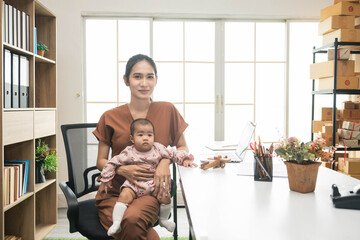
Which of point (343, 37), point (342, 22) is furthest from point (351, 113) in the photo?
point (342, 22)

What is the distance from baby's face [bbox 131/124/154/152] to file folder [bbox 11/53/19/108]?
1.29 m

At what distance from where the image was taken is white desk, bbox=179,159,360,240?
0.86m

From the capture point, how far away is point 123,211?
1430 millimetres

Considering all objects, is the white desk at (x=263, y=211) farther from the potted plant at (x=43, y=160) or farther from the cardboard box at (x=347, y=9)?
the cardboard box at (x=347, y=9)

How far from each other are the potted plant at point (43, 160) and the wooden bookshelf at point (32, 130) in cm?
9

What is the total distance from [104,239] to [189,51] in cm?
264

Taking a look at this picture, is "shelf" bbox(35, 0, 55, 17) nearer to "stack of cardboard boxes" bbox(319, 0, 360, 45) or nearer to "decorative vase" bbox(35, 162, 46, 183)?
"decorative vase" bbox(35, 162, 46, 183)

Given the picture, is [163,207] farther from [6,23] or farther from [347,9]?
[347,9]

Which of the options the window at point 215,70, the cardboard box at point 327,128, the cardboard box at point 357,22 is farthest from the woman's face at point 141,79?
the cardboard box at point 357,22

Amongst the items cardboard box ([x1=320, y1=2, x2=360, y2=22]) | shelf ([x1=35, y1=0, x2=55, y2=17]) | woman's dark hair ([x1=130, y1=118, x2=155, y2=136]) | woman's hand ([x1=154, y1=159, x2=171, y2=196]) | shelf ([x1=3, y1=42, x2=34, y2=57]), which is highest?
cardboard box ([x1=320, y1=2, x2=360, y2=22])

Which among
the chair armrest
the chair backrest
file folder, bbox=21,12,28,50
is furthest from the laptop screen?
file folder, bbox=21,12,28,50

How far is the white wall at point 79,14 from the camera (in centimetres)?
354

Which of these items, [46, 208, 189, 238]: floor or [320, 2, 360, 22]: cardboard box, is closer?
[46, 208, 189, 238]: floor

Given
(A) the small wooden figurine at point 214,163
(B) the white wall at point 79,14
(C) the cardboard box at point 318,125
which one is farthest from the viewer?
(B) the white wall at point 79,14
